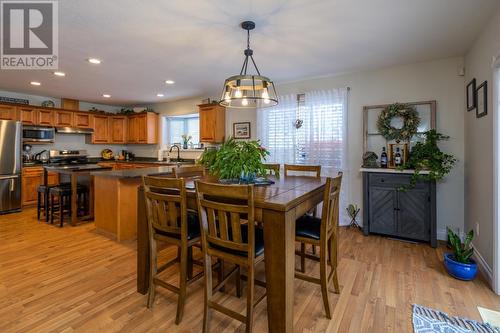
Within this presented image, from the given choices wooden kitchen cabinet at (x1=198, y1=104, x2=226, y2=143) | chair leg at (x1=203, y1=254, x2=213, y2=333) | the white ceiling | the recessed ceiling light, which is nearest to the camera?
chair leg at (x1=203, y1=254, x2=213, y2=333)

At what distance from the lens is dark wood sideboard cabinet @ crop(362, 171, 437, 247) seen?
10.6 ft

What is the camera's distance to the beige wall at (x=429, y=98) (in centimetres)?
330

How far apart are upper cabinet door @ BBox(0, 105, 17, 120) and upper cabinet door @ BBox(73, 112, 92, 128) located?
1.07 metres

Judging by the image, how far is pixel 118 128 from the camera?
6.71 metres

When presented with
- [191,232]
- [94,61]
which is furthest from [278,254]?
[94,61]


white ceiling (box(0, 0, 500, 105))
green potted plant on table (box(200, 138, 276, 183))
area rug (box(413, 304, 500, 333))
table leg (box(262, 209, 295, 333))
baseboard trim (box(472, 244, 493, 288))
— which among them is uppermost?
white ceiling (box(0, 0, 500, 105))

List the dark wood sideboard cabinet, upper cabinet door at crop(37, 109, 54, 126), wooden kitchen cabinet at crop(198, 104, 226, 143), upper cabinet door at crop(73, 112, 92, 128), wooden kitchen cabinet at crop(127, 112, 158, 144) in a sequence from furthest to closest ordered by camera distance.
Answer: wooden kitchen cabinet at crop(127, 112, 158, 144)
upper cabinet door at crop(73, 112, 92, 128)
upper cabinet door at crop(37, 109, 54, 126)
wooden kitchen cabinet at crop(198, 104, 226, 143)
the dark wood sideboard cabinet

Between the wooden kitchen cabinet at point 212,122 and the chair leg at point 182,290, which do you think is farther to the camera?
the wooden kitchen cabinet at point 212,122

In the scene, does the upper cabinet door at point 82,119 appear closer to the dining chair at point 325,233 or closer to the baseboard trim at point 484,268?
the dining chair at point 325,233

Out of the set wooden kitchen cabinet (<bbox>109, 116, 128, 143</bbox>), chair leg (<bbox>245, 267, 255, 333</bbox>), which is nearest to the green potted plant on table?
chair leg (<bbox>245, 267, 255, 333</bbox>)

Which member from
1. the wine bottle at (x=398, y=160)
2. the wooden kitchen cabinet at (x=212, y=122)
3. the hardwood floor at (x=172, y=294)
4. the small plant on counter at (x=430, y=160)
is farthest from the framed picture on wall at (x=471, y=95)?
the wooden kitchen cabinet at (x=212, y=122)

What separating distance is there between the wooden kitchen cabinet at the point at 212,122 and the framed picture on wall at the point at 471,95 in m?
3.75

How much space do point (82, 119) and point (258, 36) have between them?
5245mm

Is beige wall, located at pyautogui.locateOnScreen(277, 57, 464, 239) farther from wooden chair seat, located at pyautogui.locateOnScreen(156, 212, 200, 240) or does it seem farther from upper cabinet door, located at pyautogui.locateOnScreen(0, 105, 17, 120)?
upper cabinet door, located at pyautogui.locateOnScreen(0, 105, 17, 120)
